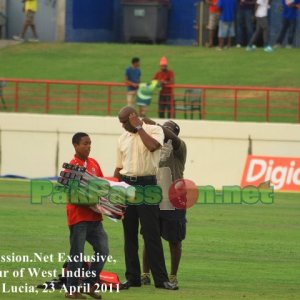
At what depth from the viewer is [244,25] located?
39.7 metres

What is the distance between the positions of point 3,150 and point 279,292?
16.2m

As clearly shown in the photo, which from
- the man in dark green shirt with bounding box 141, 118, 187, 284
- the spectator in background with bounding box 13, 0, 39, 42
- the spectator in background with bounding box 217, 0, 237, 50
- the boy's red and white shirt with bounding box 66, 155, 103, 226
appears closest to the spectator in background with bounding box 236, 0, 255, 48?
the spectator in background with bounding box 217, 0, 237, 50

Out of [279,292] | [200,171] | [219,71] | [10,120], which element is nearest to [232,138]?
[200,171]

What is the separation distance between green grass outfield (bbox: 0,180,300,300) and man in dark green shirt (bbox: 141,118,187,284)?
348mm

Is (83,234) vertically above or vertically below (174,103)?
above

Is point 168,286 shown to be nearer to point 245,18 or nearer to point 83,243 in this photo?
point 83,243

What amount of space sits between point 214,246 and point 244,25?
72.4ft

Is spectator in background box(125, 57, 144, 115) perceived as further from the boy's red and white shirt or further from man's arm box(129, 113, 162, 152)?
the boy's red and white shirt

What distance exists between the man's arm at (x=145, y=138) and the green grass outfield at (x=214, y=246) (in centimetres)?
165

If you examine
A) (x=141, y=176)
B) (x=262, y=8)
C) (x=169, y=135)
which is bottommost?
(x=141, y=176)

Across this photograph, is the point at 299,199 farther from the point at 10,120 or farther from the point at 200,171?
the point at 10,120

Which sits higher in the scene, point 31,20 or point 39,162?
point 31,20

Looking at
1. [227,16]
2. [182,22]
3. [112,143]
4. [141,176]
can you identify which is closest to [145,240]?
[141,176]

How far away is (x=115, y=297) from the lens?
543 inches
